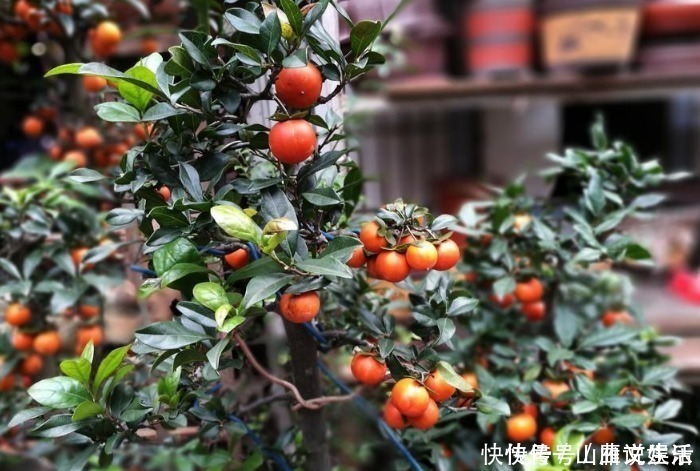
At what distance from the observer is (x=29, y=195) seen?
2.39ft

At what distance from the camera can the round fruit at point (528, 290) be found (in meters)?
0.70

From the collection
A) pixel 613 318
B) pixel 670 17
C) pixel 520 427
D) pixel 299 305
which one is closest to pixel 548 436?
pixel 520 427

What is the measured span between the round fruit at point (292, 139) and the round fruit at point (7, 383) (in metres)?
0.61

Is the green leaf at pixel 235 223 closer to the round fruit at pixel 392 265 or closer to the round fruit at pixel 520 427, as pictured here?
the round fruit at pixel 392 265

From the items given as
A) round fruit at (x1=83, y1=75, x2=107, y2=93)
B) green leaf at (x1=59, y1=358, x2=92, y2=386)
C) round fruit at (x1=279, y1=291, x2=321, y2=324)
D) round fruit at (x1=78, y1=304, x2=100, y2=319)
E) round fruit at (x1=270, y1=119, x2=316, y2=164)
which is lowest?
round fruit at (x1=78, y1=304, x2=100, y2=319)

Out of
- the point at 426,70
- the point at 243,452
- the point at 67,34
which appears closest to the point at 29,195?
the point at 67,34

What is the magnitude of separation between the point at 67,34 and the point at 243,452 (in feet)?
2.14

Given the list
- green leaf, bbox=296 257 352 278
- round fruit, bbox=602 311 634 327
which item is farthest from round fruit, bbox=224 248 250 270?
round fruit, bbox=602 311 634 327

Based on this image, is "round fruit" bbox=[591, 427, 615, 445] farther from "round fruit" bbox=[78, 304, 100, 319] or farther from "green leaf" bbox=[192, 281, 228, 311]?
"round fruit" bbox=[78, 304, 100, 319]

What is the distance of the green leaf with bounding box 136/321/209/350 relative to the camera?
431mm

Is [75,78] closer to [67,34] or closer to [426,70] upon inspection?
[67,34]

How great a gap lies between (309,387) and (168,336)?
0.20 metres

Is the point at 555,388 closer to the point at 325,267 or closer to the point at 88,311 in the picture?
the point at 325,267

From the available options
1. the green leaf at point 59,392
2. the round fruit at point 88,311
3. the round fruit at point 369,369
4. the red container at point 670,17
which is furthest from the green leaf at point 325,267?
the red container at point 670,17
